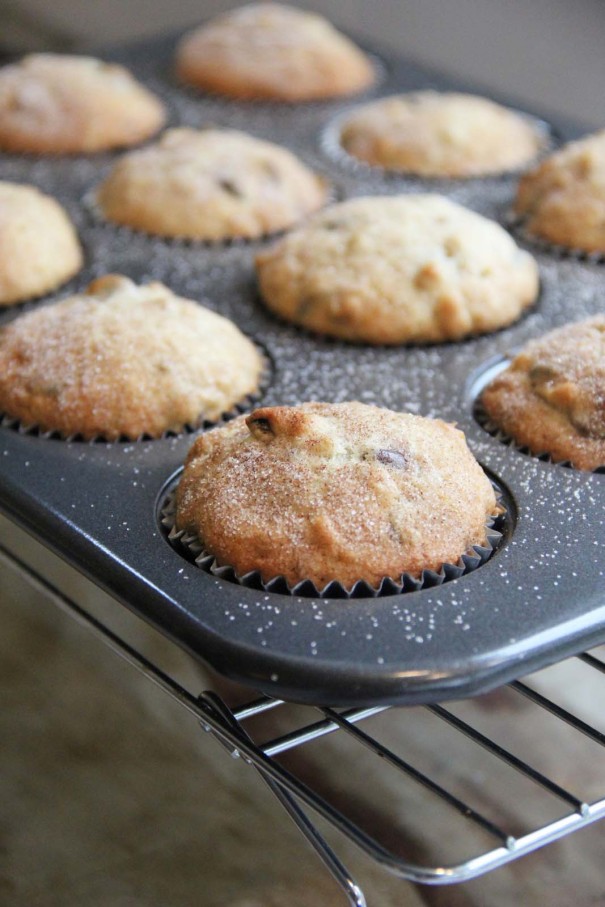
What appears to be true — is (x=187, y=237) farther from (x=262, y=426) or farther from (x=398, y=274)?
(x=262, y=426)

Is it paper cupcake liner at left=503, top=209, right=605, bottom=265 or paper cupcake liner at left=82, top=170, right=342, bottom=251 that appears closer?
paper cupcake liner at left=503, top=209, right=605, bottom=265

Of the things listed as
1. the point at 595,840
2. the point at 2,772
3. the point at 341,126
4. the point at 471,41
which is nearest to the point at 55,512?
the point at 2,772

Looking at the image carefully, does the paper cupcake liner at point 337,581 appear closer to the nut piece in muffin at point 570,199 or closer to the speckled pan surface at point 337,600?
the speckled pan surface at point 337,600

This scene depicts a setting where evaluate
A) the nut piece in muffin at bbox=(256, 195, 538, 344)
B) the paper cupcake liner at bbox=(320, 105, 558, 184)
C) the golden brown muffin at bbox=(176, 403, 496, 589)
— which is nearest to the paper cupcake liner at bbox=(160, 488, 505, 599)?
the golden brown muffin at bbox=(176, 403, 496, 589)

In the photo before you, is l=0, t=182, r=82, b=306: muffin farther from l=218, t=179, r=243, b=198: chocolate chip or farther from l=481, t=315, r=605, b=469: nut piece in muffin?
l=481, t=315, r=605, b=469: nut piece in muffin

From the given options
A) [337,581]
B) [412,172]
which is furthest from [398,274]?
[337,581]

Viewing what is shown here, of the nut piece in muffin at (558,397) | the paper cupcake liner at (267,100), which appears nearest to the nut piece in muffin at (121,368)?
the nut piece in muffin at (558,397)

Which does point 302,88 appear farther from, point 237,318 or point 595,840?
point 595,840
